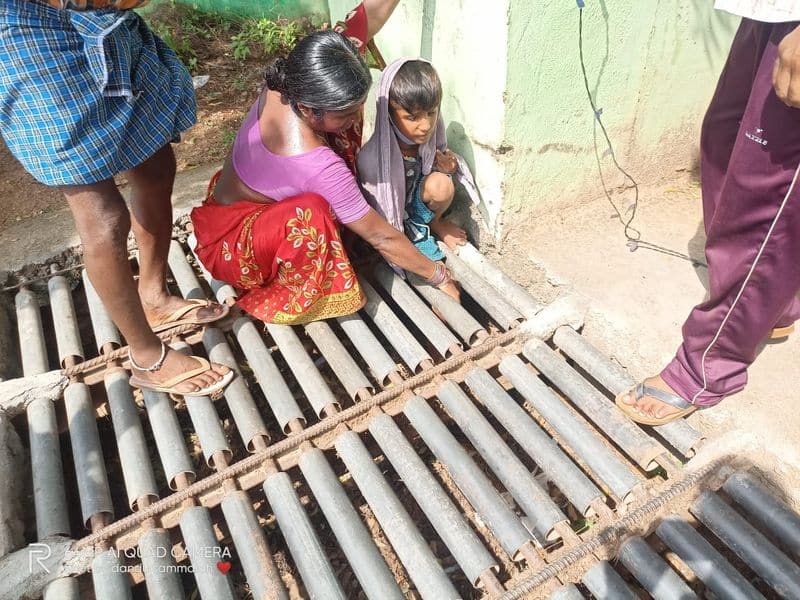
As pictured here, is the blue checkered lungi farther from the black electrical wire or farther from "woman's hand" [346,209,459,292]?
the black electrical wire

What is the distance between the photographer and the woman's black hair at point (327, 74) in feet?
5.78

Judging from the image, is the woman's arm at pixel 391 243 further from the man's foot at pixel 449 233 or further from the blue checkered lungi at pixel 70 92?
the blue checkered lungi at pixel 70 92

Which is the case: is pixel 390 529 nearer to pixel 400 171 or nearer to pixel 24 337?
pixel 400 171

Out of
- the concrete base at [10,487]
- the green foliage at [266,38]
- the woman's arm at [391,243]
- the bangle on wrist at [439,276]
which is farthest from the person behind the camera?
the green foliage at [266,38]

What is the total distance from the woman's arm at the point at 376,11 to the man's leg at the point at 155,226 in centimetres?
96

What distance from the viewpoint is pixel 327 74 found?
1.76m

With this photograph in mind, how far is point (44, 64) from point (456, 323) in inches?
60.2

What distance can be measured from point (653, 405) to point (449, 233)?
121 centimetres

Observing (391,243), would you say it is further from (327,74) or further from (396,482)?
(396,482)

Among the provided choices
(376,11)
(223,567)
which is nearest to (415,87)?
(376,11)

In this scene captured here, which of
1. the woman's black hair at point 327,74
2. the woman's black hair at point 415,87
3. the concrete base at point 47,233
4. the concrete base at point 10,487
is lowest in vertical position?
the concrete base at point 10,487

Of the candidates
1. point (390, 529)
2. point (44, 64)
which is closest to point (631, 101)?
point (390, 529)

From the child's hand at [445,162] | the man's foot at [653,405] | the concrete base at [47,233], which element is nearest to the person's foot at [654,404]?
the man's foot at [653,405]

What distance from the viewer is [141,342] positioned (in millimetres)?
1906
